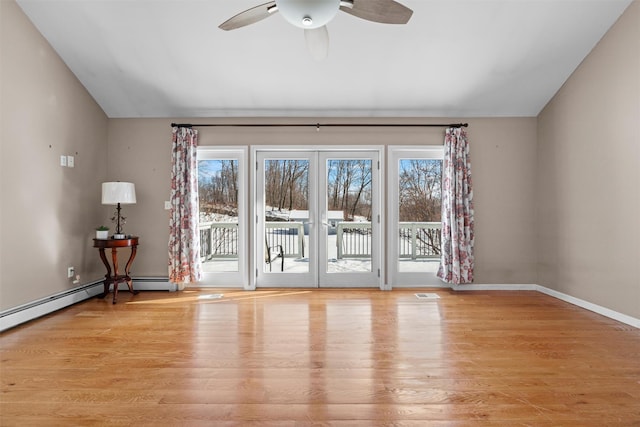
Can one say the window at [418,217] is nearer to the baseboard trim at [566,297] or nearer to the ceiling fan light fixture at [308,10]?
the baseboard trim at [566,297]

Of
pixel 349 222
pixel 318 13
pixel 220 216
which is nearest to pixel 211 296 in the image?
pixel 220 216

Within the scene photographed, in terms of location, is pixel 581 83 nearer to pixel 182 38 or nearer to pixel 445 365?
pixel 445 365

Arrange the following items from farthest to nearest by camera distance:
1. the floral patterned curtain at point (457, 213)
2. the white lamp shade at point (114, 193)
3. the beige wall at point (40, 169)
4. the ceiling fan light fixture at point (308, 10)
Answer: the floral patterned curtain at point (457, 213) < the white lamp shade at point (114, 193) < the beige wall at point (40, 169) < the ceiling fan light fixture at point (308, 10)

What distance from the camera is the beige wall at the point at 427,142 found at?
16.3ft

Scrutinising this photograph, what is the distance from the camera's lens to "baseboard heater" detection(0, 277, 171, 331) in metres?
3.41

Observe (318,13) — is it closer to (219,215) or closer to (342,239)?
(342,239)

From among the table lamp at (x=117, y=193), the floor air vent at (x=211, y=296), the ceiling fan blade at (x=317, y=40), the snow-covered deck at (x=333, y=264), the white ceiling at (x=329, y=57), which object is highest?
Answer: the white ceiling at (x=329, y=57)

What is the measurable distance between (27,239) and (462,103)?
552 cm

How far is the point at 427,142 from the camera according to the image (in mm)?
4984

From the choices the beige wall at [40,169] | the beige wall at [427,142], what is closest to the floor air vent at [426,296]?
the beige wall at [427,142]

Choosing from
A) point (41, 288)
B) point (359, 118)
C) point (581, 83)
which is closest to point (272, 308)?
point (41, 288)

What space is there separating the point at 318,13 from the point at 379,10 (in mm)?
586

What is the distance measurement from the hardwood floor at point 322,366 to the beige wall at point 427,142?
38.9 inches

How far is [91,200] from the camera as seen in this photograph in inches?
185
